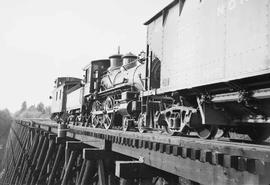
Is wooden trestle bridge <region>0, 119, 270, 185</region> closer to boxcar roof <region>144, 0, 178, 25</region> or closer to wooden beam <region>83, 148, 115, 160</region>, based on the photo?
wooden beam <region>83, 148, 115, 160</region>

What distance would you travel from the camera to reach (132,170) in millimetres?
4336

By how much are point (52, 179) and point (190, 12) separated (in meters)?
7.11

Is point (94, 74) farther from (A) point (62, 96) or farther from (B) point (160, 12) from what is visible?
(B) point (160, 12)

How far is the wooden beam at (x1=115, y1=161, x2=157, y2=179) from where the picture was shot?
426cm

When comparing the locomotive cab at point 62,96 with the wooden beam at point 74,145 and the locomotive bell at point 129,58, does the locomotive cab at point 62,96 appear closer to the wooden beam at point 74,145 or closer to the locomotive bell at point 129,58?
the locomotive bell at point 129,58

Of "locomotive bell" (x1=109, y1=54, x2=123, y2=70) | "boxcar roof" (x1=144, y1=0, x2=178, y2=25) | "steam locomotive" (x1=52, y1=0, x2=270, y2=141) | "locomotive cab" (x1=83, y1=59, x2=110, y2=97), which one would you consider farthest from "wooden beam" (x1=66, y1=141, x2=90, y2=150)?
"locomotive bell" (x1=109, y1=54, x2=123, y2=70)

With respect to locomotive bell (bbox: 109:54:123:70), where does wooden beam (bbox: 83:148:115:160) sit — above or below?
below

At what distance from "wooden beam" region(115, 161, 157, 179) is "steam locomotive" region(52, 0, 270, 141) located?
187cm

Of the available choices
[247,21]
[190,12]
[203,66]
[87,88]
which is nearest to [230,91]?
[203,66]

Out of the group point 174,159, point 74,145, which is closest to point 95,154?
point 74,145

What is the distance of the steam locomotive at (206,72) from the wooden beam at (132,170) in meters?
1.87

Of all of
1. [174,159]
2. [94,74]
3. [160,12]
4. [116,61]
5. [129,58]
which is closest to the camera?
[174,159]

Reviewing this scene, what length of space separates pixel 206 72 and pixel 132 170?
8.06ft

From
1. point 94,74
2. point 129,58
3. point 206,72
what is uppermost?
point 129,58
